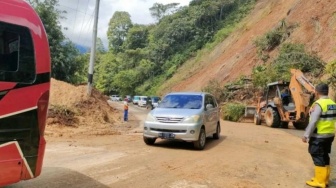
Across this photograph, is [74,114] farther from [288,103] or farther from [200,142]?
[288,103]

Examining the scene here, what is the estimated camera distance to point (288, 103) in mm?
19516

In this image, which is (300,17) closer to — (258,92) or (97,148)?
(258,92)

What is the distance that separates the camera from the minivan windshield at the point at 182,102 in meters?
11.6

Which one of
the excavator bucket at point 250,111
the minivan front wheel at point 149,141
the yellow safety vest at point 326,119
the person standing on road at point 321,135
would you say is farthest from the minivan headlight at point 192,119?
the excavator bucket at point 250,111

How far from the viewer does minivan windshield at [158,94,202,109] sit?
11.6 meters

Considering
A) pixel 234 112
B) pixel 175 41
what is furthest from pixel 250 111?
pixel 175 41

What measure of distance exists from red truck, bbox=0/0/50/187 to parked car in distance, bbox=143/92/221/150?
5879 mm

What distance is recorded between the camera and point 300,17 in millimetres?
36500

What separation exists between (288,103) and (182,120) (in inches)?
427

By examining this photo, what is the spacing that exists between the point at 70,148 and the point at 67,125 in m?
5.56

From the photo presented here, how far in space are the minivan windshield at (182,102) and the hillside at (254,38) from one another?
1775 centimetres

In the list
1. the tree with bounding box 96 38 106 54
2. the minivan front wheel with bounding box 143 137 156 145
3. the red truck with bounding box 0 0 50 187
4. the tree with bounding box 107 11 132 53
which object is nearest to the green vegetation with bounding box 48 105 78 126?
the minivan front wheel with bounding box 143 137 156 145

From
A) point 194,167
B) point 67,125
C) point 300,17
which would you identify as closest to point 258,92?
point 300,17

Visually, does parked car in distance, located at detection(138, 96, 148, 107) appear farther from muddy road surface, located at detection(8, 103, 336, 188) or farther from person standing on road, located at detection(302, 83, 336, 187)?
person standing on road, located at detection(302, 83, 336, 187)
